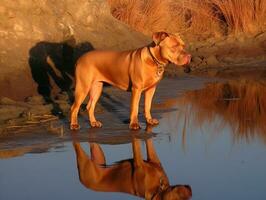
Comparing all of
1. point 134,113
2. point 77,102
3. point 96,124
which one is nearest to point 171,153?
point 134,113

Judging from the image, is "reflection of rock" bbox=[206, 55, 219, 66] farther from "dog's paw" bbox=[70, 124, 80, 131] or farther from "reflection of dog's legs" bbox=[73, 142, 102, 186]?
"reflection of dog's legs" bbox=[73, 142, 102, 186]

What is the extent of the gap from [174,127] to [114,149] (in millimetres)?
1610

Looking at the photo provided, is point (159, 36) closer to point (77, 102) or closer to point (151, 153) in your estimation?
point (77, 102)

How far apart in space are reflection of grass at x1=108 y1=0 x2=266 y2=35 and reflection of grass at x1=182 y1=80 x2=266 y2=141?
416 cm

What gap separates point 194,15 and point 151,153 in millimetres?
12005

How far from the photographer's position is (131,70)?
11023 millimetres

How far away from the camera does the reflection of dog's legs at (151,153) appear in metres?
8.95

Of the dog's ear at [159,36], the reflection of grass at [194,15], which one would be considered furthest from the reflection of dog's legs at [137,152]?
the reflection of grass at [194,15]

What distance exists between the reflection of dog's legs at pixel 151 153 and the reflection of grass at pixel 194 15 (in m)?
10.1

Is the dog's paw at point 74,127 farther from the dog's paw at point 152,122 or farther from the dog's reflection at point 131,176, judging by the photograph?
the dog's reflection at point 131,176

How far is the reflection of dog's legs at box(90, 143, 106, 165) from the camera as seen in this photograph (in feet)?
29.5

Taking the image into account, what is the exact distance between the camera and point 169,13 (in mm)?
21031

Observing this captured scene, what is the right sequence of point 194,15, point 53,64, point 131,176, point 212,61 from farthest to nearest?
point 194,15
point 212,61
point 53,64
point 131,176

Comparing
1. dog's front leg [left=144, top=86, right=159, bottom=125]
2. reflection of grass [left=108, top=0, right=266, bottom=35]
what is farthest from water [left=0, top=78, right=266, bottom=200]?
reflection of grass [left=108, top=0, right=266, bottom=35]
